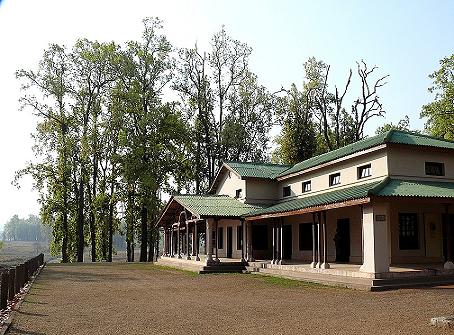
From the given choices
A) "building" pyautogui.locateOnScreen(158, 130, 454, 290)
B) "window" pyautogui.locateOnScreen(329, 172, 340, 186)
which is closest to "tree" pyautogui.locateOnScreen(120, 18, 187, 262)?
"building" pyautogui.locateOnScreen(158, 130, 454, 290)

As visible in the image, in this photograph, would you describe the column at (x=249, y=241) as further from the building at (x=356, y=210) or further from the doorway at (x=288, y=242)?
the doorway at (x=288, y=242)

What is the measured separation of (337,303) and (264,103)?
3445cm

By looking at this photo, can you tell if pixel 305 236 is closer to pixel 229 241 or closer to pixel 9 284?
pixel 229 241

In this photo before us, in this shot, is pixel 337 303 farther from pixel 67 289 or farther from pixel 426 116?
pixel 426 116

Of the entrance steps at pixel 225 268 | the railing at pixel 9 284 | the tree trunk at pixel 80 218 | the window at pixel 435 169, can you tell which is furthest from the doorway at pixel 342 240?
the tree trunk at pixel 80 218

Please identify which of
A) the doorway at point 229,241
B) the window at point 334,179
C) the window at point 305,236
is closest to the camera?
the window at point 334,179

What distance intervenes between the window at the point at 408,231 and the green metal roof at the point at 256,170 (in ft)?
34.9

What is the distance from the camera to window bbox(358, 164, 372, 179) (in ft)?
66.2

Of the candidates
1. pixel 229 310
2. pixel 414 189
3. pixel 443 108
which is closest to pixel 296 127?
pixel 443 108

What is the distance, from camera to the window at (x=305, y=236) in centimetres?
2500

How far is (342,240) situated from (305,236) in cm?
338

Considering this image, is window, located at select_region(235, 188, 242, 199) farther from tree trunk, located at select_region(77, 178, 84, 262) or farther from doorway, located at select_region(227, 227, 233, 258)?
Answer: tree trunk, located at select_region(77, 178, 84, 262)

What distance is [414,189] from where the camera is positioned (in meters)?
17.1

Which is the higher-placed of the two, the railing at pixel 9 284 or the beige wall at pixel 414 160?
the beige wall at pixel 414 160
